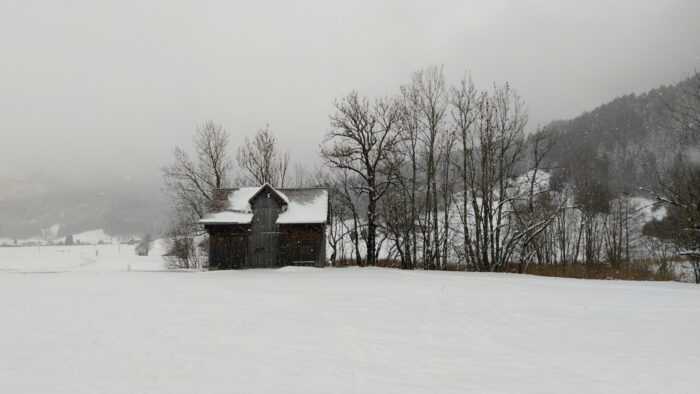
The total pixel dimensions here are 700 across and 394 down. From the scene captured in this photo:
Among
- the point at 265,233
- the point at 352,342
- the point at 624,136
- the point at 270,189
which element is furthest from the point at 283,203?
the point at 624,136

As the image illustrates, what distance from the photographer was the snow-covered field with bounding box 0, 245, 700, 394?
19.7 ft

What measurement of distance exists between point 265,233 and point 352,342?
23594 millimetres

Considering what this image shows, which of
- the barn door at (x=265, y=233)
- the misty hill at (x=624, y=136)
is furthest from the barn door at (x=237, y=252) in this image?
the misty hill at (x=624, y=136)

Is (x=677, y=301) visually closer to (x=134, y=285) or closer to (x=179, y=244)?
(x=134, y=285)

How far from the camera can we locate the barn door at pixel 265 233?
3062 centimetres

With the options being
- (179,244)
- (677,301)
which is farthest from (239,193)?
(677,301)

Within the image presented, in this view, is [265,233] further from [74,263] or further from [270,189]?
[74,263]

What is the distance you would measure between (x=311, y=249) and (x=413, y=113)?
13385 mm

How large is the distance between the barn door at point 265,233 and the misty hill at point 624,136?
2448 inches

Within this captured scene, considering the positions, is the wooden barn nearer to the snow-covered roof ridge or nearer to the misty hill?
the snow-covered roof ridge

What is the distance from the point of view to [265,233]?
3095cm

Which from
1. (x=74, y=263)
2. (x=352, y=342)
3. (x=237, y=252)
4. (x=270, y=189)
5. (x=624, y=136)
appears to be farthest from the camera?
(x=624, y=136)

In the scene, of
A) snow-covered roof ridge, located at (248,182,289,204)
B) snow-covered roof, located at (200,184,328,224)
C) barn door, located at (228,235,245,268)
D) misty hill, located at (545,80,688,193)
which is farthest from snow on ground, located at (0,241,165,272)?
misty hill, located at (545,80,688,193)

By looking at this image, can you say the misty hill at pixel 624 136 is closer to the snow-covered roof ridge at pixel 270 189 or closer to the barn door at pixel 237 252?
the snow-covered roof ridge at pixel 270 189
